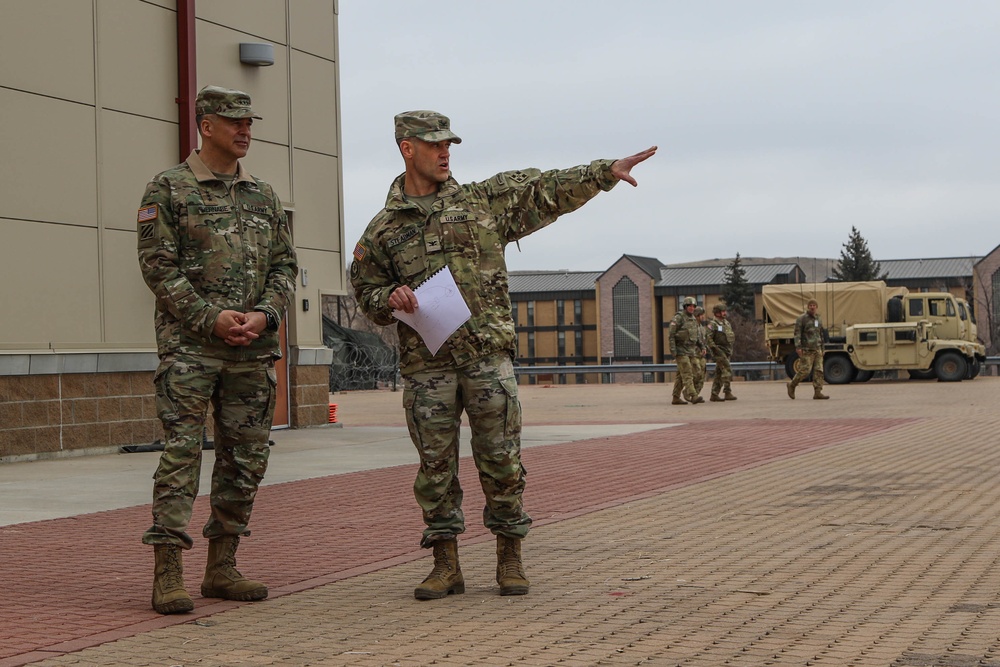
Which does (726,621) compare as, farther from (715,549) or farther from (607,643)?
(715,549)

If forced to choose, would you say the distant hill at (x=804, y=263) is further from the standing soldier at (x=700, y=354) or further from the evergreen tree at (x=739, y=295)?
the standing soldier at (x=700, y=354)

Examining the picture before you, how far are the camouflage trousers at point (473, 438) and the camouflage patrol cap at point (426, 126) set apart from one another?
3.40ft

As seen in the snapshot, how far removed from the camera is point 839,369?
37406 millimetres

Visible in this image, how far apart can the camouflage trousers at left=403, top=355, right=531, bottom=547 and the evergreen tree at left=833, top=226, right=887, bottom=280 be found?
105458 millimetres

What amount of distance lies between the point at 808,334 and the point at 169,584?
74.0 feet

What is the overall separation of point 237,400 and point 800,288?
35.3 m

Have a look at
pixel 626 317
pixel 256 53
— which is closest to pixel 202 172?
pixel 256 53

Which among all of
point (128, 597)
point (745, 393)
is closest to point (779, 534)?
point (128, 597)

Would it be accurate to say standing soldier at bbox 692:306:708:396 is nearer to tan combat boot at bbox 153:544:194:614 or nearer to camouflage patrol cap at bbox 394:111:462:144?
camouflage patrol cap at bbox 394:111:462:144

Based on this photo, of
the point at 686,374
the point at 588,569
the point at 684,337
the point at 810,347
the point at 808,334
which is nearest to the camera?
the point at 588,569

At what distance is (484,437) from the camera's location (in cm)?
627

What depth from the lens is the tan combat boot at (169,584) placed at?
591 cm

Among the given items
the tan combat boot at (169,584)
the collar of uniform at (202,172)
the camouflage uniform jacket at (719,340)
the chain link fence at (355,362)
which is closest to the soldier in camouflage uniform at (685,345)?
the camouflage uniform jacket at (719,340)

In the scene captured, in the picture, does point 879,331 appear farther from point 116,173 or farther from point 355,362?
point 116,173
